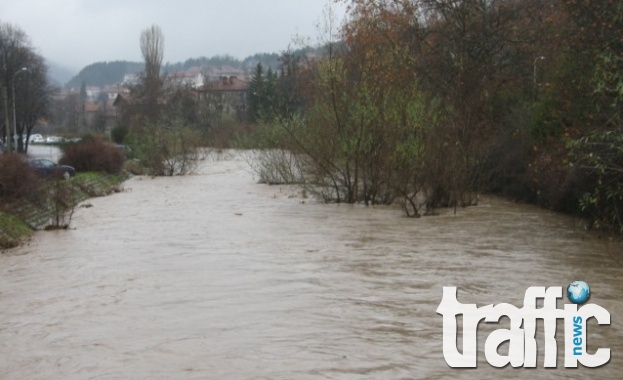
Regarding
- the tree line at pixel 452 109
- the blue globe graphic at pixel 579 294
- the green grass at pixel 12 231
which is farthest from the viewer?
the tree line at pixel 452 109

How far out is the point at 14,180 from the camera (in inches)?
1011

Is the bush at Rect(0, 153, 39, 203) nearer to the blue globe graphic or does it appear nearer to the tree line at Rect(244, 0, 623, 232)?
the tree line at Rect(244, 0, 623, 232)

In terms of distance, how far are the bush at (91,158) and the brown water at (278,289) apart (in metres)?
19.9

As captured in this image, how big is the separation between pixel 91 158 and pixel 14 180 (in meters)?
19.3

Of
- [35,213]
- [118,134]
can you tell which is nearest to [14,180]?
[35,213]

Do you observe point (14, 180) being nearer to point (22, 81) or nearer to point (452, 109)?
point (452, 109)

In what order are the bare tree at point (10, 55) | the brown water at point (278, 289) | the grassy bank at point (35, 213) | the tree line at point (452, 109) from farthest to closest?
1. the bare tree at point (10, 55)
2. the tree line at point (452, 109)
3. the grassy bank at point (35, 213)
4. the brown water at point (278, 289)

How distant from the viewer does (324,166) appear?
2920cm

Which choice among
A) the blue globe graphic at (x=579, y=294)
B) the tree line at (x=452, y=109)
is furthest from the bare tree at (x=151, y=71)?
the blue globe graphic at (x=579, y=294)

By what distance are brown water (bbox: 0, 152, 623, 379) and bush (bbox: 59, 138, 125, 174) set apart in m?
19.9

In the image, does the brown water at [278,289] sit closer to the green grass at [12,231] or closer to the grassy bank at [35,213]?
the green grass at [12,231]

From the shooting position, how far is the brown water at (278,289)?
9.72 metres

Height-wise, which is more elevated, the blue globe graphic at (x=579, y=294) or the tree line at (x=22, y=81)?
the tree line at (x=22, y=81)

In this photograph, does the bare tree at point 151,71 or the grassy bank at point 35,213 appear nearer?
the grassy bank at point 35,213
